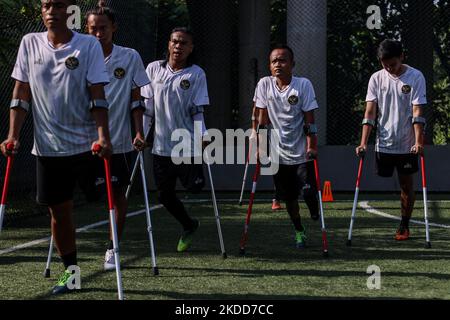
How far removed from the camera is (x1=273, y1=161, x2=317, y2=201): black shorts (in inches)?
335

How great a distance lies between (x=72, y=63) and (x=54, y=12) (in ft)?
1.11

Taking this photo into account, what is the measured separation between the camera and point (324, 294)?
6.04 metres

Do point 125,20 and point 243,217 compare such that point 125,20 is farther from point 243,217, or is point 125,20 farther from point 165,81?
point 165,81

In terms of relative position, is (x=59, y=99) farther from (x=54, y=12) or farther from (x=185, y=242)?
(x=185, y=242)

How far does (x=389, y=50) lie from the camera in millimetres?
8820

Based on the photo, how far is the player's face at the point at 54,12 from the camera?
5.70 metres

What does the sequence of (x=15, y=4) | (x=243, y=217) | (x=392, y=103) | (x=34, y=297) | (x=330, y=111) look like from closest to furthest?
1. (x=34, y=297)
2. (x=392, y=103)
3. (x=15, y=4)
4. (x=243, y=217)
5. (x=330, y=111)

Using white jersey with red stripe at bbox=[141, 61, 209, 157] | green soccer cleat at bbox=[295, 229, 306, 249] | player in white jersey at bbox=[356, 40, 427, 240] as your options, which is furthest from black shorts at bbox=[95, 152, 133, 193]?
player in white jersey at bbox=[356, 40, 427, 240]

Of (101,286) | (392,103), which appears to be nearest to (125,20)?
(392,103)

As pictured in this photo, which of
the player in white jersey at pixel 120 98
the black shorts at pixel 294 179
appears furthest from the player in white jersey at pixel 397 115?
the player in white jersey at pixel 120 98

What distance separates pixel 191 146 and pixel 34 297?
257 cm

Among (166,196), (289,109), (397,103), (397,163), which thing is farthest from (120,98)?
(397,163)

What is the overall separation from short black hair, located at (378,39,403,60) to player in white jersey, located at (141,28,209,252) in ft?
6.12

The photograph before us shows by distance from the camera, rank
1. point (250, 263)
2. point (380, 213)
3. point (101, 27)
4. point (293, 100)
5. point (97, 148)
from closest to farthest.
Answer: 1. point (97, 148)
2. point (101, 27)
3. point (250, 263)
4. point (293, 100)
5. point (380, 213)
